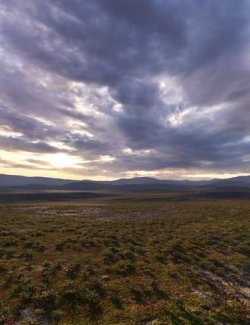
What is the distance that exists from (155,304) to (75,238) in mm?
15449

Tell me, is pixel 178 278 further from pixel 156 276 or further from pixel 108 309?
pixel 108 309

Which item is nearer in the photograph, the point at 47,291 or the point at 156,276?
the point at 47,291

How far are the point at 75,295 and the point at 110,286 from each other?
2067 mm

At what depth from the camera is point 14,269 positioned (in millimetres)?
16312

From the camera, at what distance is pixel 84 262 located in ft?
59.8

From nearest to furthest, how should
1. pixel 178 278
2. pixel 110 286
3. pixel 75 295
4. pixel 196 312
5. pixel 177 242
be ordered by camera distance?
pixel 196 312, pixel 75 295, pixel 110 286, pixel 178 278, pixel 177 242

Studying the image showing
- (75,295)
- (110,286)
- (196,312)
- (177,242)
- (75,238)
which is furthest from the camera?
(75,238)

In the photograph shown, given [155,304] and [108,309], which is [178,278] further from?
[108,309]

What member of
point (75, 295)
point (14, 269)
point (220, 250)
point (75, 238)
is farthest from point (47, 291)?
point (220, 250)

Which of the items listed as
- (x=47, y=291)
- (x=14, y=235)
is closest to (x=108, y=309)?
(x=47, y=291)

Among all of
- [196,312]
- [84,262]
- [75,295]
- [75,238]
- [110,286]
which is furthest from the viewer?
[75,238]

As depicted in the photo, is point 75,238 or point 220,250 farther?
point 75,238

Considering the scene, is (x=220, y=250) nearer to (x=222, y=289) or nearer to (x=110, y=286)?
(x=222, y=289)

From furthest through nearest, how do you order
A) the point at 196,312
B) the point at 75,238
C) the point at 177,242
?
the point at 75,238, the point at 177,242, the point at 196,312
